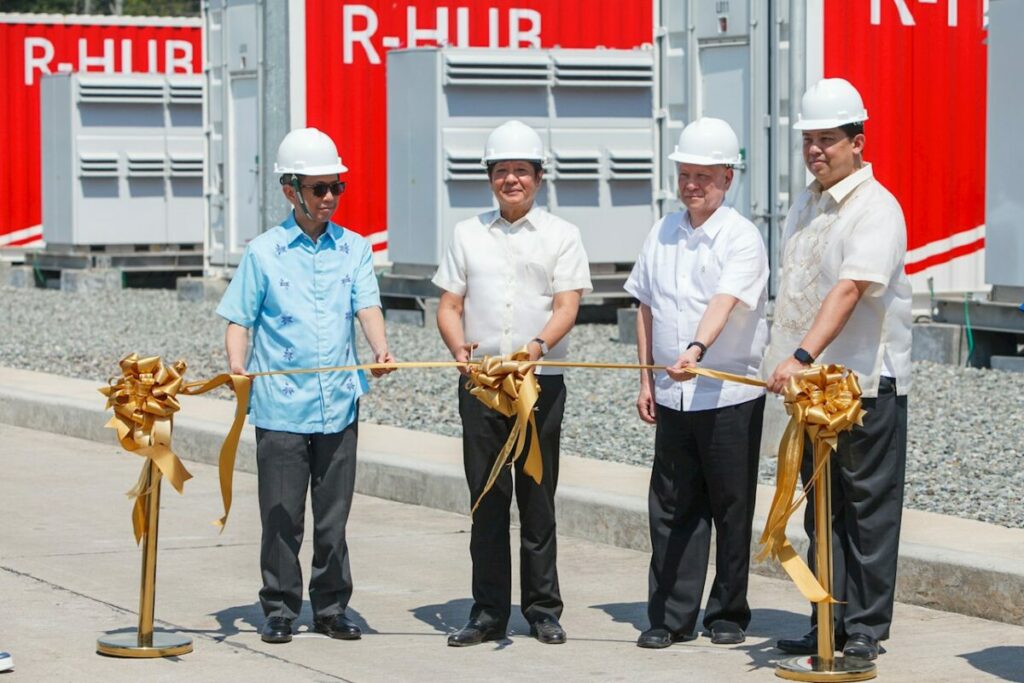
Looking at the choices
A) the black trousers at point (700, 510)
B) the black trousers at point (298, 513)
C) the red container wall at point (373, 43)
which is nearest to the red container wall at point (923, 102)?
the red container wall at point (373, 43)

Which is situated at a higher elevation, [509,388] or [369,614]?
[509,388]

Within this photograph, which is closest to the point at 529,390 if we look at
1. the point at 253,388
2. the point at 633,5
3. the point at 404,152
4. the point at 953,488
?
the point at 253,388

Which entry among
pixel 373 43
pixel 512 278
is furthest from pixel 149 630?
pixel 373 43

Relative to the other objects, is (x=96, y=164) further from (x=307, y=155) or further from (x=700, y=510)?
(x=700, y=510)

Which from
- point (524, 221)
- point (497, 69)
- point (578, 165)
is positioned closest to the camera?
point (524, 221)

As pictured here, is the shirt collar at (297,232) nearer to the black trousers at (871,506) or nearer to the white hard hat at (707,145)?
the white hard hat at (707,145)

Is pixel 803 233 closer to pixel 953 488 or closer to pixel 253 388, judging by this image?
pixel 253 388

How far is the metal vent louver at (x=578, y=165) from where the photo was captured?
18922 mm

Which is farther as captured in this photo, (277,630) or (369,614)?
(369,614)

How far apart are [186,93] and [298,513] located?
18349 millimetres

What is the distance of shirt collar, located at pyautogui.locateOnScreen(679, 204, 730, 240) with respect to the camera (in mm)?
6629

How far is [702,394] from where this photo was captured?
6.58 meters

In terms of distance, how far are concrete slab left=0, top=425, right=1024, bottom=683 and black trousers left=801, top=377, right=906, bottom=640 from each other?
0.65ft

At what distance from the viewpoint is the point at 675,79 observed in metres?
16.0
